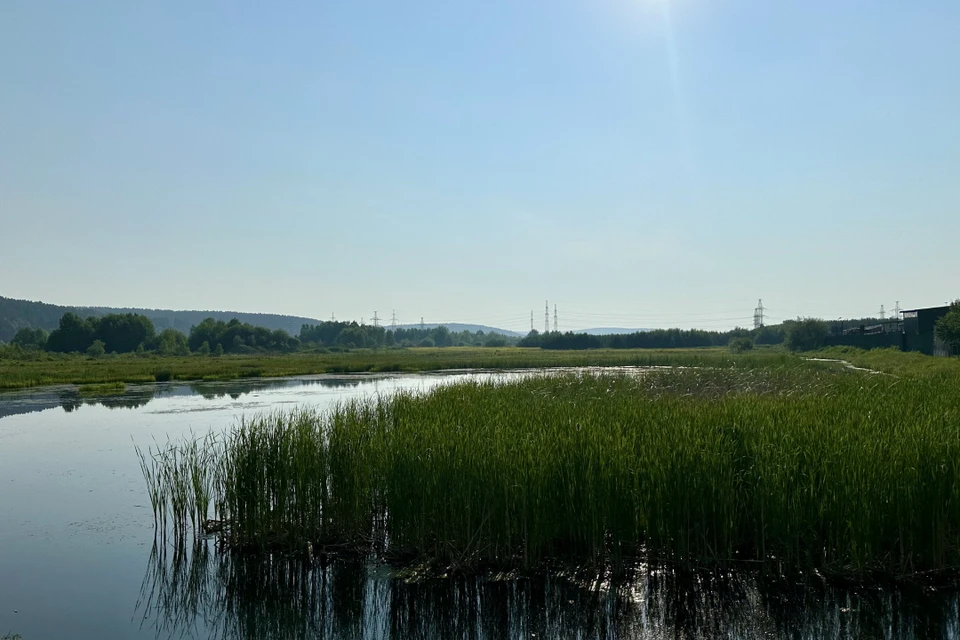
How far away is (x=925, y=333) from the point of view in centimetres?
4375

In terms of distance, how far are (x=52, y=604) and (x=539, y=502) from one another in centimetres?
561

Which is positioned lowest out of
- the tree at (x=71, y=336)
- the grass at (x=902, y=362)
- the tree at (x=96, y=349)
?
the grass at (x=902, y=362)

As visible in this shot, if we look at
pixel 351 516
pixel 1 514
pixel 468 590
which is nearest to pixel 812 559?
pixel 468 590

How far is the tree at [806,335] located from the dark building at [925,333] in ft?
71.2

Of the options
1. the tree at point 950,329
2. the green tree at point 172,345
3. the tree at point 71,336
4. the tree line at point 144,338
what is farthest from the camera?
the tree line at point 144,338

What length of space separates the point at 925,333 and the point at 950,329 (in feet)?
28.1

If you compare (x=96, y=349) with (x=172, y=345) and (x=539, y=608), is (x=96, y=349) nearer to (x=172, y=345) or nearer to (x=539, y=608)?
(x=172, y=345)

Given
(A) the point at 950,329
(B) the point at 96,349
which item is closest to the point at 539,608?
(A) the point at 950,329

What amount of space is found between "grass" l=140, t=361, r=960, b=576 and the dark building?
3672 cm

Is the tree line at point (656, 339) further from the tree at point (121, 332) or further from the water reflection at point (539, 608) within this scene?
the water reflection at point (539, 608)

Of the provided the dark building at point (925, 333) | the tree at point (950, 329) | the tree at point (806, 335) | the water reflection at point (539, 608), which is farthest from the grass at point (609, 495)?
the tree at point (806, 335)

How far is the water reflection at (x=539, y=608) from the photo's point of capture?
22.0 ft

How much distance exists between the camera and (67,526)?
34.8ft

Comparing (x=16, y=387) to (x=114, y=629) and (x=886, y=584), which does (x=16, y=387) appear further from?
(x=886, y=584)
